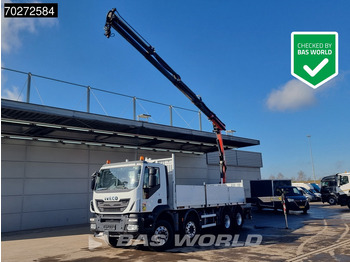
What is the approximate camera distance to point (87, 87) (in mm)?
14336

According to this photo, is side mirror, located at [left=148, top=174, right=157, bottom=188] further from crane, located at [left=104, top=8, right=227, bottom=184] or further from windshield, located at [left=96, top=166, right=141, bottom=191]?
crane, located at [left=104, top=8, right=227, bottom=184]

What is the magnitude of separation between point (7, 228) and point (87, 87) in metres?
7.83

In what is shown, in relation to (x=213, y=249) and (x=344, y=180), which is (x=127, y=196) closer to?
(x=213, y=249)

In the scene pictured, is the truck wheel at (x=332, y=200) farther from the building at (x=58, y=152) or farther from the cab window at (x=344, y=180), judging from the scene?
the building at (x=58, y=152)

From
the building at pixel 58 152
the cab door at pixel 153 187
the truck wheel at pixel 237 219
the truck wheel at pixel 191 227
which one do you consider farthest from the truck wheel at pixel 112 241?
the truck wheel at pixel 237 219

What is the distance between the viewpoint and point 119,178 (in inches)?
378

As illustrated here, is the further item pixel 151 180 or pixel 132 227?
pixel 151 180

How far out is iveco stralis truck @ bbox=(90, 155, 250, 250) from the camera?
29.2 feet

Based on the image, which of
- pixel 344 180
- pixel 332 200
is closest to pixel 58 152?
pixel 344 180

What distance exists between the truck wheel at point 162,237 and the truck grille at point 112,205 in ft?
4.22

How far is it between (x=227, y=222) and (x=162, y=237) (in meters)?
4.82

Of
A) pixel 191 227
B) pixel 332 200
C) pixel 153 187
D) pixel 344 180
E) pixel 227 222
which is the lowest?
pixel 227 222

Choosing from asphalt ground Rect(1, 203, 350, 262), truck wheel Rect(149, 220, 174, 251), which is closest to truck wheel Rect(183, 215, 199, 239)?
asphalt ground Rect(1, 203, 350, 262)

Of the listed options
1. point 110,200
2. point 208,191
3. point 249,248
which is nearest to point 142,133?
point 208,191
